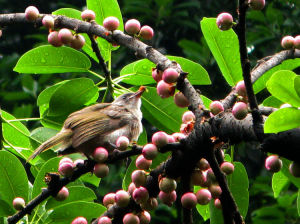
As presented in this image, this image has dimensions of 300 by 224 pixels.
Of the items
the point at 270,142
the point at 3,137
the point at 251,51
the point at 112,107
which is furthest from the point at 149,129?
the point at 270,142

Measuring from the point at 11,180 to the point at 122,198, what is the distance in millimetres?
722

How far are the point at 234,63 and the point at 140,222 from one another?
0.74 meters

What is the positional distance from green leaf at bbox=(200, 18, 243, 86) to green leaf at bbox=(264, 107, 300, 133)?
2.75ft

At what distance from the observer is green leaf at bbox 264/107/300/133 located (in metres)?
1.31

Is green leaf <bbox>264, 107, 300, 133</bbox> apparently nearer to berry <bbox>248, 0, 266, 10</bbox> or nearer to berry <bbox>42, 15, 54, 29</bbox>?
berry <bbox>248, 0, 266, 10</bbox>

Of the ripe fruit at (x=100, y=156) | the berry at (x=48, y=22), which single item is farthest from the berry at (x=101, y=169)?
the berry at (x=48, y=22)

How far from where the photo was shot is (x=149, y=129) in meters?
7.44

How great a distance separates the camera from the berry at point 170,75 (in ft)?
5.78

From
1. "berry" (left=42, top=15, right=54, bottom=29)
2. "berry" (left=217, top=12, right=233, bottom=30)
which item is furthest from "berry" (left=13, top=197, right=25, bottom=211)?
"berry" (left=217, top=12, right=233, bottom=30)

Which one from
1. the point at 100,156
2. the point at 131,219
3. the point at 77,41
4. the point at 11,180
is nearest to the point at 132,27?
the point at 77,41

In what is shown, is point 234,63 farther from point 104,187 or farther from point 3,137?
point 104,187

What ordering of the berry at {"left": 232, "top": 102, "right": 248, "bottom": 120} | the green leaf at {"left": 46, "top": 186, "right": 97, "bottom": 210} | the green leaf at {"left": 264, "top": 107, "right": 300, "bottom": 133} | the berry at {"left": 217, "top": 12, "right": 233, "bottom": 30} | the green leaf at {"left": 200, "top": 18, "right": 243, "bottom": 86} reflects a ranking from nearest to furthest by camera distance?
the green leaf at {"left": 264, "top": 107, "right": 300, "bottom": 133}, the berry at {"left": 232, "top": 102, "right": 248, "bottom": 120}, the berry at {"left": 217, "top": 12, "right": 233, "bottom": 30}, the green leaf at {"left": 200, "top": 18, "right": 243, "bottom": 86}, the green leaf at {"left": 46, "top": 186, "right": 97, "bottom": 210}

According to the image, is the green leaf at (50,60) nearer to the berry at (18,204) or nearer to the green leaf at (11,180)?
the green leaf at (11,180)

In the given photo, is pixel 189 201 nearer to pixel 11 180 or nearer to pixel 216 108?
pixel 216 108
